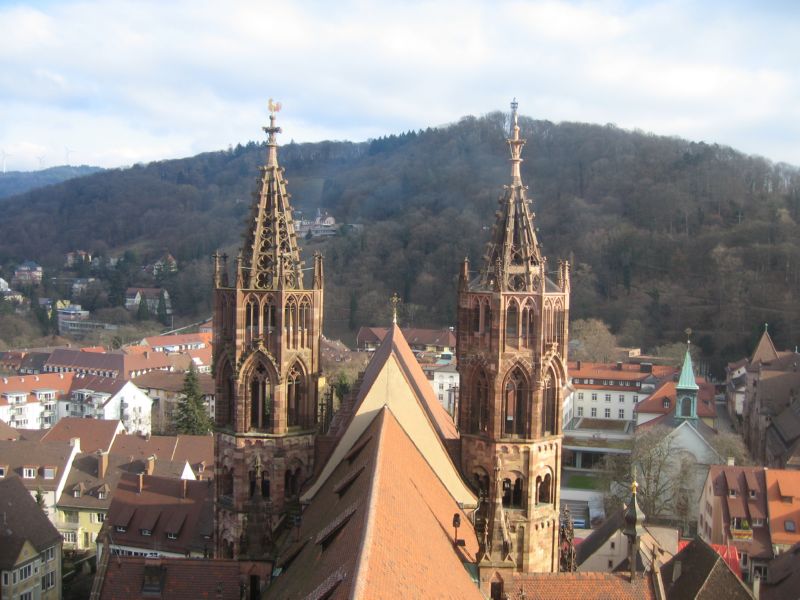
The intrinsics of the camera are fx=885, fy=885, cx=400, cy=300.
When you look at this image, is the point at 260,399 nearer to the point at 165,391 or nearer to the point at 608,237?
the point at 165,391

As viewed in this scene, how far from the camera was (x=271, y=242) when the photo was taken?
2486 centimetres

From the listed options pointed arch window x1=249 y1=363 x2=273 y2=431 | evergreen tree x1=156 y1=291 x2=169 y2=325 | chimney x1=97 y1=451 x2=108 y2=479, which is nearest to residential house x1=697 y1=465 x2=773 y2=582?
pointed arch window x1=249 y1=363 x2=273 y2=431

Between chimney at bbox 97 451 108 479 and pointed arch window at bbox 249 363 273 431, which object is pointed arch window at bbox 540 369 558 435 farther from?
chimney at bbox 97 451 108 479

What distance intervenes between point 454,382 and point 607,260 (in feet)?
194

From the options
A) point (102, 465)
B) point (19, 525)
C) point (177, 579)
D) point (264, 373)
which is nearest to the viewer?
point (177, 579)

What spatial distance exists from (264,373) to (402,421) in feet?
13.6

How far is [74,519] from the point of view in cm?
5256

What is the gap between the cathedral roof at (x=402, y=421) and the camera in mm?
23922

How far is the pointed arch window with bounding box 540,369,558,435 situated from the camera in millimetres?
24258

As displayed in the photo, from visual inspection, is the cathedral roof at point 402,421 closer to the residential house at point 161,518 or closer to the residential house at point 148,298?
the residential house at point 161,518

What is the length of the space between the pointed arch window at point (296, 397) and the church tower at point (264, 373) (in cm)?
3

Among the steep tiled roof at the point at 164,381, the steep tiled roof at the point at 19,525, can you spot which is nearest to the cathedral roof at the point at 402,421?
the steep tiled roof at the point at 19,525

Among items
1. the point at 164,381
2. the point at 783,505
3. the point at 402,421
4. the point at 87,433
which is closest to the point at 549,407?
the point at 402,421

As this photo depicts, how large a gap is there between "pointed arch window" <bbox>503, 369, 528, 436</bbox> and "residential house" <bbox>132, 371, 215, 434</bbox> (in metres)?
60.7
